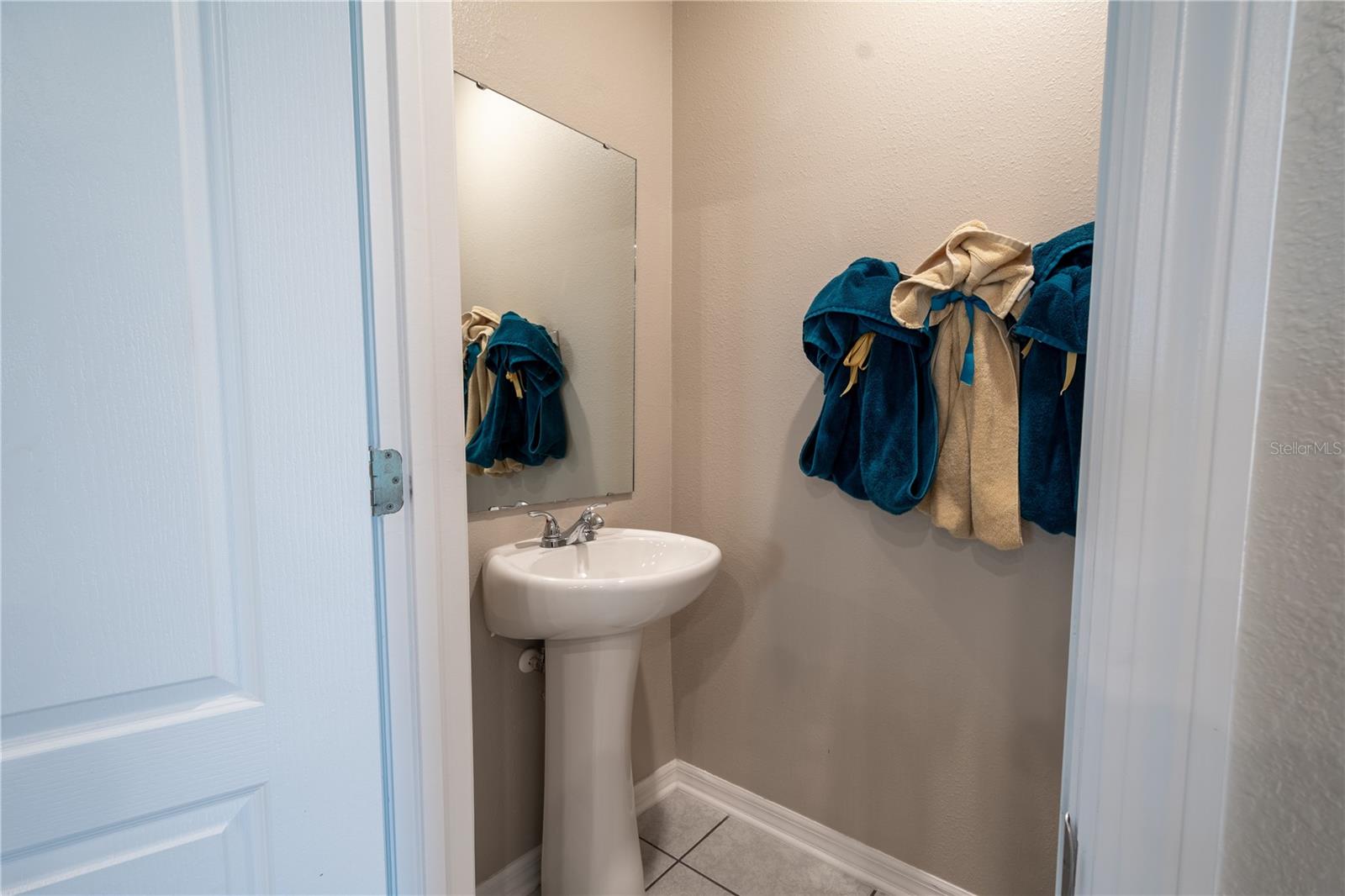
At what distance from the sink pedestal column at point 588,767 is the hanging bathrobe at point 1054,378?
89 centimetres

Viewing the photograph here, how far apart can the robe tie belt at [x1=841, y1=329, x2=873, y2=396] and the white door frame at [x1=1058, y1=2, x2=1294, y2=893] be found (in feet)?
3.13

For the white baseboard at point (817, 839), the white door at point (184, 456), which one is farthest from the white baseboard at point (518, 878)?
the white door at point (184, 456)

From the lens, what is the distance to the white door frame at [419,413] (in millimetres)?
766

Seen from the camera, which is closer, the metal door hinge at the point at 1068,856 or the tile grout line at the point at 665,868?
the metal door hinge at the point at 1068,856

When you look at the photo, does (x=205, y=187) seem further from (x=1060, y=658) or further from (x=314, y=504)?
(x=1060, y=658)

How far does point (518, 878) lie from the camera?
4.86ft

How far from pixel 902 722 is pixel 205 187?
1.62 metres

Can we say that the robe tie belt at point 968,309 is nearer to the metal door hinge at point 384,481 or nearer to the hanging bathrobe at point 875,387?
the hanging bathrobe at point 875,387

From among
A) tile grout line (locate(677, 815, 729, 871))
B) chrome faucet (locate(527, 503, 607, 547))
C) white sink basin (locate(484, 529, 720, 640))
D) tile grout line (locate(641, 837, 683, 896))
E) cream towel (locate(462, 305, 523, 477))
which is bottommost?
tile grout line (locate(677, 815, 729, 871))

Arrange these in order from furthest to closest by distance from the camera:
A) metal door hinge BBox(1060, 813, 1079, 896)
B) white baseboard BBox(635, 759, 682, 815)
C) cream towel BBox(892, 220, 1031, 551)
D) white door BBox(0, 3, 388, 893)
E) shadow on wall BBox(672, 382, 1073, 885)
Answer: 1. white baseboard BBox(635, 759, 682, 815)
2. shadow on wall BBox(672, 382, 1073, 885)
3. cream towel BBox(892, 220, 1031, 551)
4. white door BBox(0, 3, 388, 893)
5. metal door hinge BBox(1060, 813, 1079, 896)

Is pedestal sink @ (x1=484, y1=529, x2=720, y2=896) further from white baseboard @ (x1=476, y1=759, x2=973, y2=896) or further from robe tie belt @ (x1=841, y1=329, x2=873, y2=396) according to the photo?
robe tie belt @ (x1=841, y1=329, x2=873, y2=396)

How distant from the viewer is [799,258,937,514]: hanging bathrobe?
128 centimetres

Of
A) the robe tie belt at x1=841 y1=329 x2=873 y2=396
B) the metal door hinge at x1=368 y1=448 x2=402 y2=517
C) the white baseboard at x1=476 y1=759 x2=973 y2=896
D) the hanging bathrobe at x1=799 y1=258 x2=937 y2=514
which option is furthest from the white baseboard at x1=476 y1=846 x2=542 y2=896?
the robe tie belt at x1=841 y1=329 x2=873 y2=396

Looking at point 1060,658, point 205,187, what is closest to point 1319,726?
point 205,187
